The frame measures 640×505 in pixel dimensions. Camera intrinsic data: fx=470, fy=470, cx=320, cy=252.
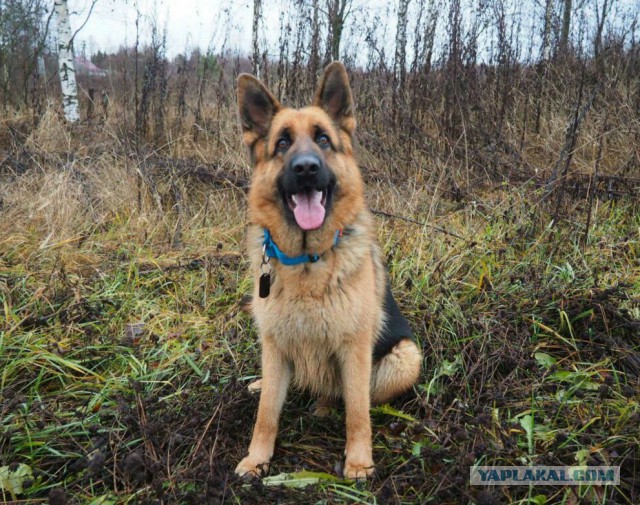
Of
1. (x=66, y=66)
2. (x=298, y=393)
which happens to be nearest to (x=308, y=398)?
(x=298, y=393)

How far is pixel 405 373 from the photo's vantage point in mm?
2613

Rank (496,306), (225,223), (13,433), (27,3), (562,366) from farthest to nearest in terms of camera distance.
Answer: (27,3) → (225,223) → (496,306) → (562,366) → (13,433)

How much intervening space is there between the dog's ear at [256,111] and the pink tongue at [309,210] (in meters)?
0.55

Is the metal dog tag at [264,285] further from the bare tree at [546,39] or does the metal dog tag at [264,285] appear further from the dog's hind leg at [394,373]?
the bare tree at [546,39]

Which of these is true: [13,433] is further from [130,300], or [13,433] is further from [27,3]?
[27,3]

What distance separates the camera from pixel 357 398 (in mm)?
2303

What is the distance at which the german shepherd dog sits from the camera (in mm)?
2279

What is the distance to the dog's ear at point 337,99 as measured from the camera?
2619 millimetres

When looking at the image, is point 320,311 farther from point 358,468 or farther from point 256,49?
point 256,49

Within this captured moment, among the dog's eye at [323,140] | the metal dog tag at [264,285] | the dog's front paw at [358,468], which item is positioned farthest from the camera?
the dog's eye at [323,140]

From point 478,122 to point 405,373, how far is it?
388 cm

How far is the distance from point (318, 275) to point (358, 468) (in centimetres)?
93

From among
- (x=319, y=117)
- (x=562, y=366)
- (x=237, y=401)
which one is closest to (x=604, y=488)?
(x=562, y=366)

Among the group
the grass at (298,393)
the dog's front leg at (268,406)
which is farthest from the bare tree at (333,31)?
the dog's front leg at (268,406)
